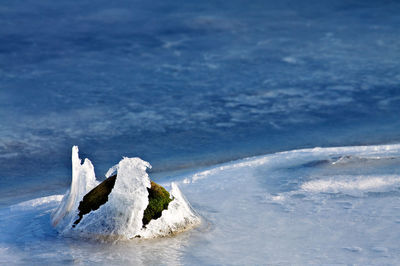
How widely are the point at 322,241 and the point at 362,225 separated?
0.99 feet

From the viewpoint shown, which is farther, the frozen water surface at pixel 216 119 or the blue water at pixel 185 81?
the blue water at pixel 185 81

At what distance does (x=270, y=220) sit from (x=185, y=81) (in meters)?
3.13

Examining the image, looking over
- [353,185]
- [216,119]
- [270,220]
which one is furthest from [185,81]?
[270,220]

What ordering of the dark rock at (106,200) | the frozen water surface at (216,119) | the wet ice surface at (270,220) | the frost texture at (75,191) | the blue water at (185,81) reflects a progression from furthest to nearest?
the blue water at (185,81), the frost texture at (75,191), the dark rock at (106,200), the frozen water surface at (216,119), the wet ice surface at (270,220)

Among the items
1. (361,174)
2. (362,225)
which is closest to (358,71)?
(361,174)

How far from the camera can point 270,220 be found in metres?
3.11

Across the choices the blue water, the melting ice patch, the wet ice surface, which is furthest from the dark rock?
the melting ice patch

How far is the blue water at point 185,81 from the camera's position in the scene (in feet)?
A: 14.8

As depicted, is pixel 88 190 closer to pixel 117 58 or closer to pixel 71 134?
pixel 71 134

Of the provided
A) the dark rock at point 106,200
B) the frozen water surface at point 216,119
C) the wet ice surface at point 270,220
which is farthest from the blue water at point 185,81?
the dark rock at point 106,200

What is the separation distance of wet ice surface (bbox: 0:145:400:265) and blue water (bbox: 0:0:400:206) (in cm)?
43

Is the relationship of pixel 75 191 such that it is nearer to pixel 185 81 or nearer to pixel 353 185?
pixel 353 185

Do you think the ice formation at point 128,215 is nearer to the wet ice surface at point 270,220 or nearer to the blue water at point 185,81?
the wet ice surface at point 270,220

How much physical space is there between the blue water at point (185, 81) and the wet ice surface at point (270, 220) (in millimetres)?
426
